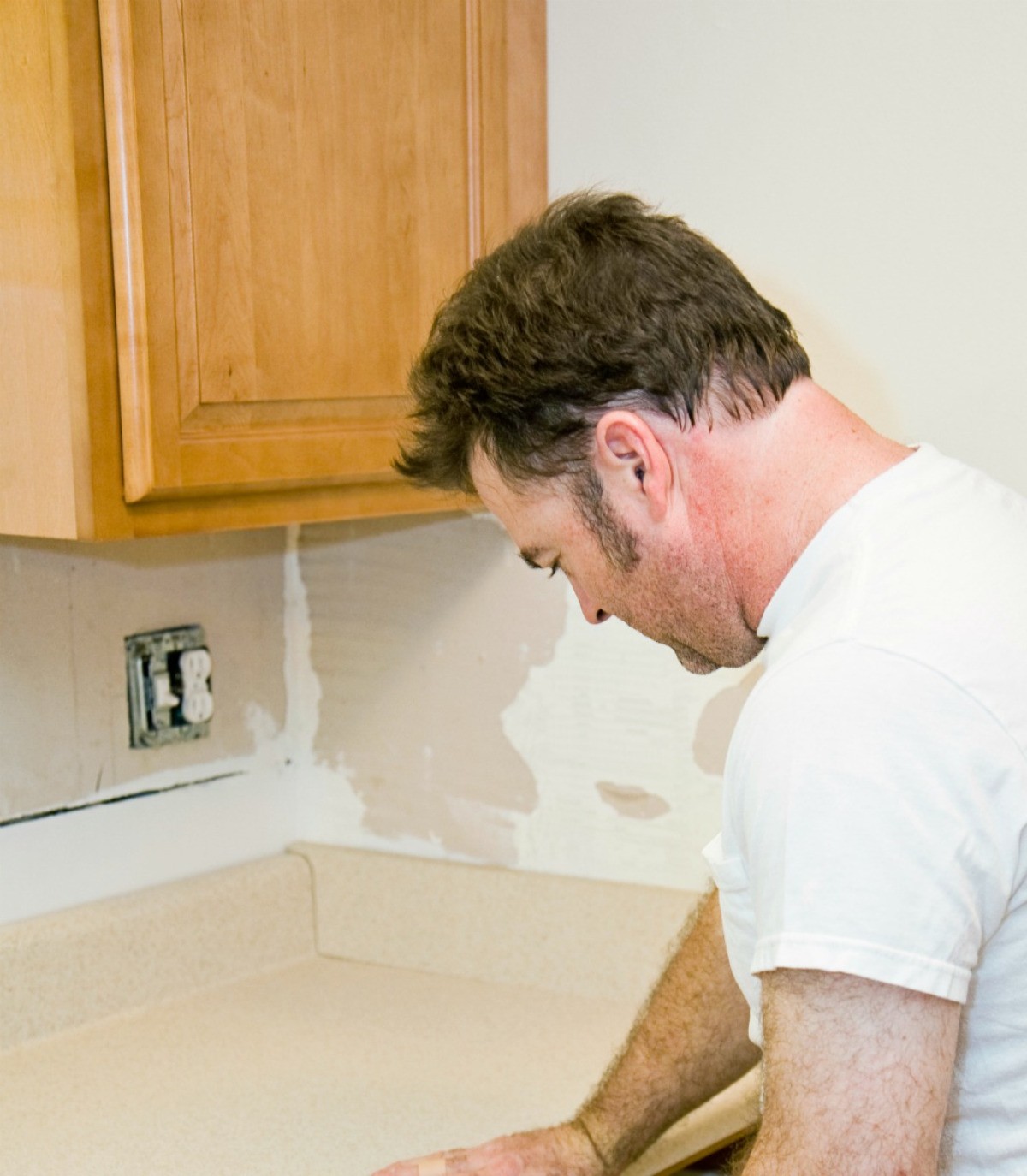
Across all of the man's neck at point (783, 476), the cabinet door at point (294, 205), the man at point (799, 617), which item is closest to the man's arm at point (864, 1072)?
the man at point (799, 617)

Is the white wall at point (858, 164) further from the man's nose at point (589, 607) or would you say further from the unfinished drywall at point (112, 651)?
the unfinished drywall at point (112, 651)

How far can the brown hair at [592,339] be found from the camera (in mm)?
944

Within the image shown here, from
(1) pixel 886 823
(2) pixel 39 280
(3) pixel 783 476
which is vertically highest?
(2) pixel 39 280

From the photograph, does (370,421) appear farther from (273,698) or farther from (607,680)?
(273,698)

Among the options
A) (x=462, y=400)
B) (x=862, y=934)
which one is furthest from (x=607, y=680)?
(x=862, y=934)

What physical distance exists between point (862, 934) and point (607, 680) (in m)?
0.88

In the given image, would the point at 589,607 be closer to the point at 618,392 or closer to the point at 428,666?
the point at 618,392

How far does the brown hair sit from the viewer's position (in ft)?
3.10

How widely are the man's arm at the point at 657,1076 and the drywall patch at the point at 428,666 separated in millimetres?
422

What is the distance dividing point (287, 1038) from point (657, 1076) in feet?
1.46

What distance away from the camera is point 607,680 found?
163 centimetres

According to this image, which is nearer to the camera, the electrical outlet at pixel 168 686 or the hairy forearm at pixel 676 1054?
the hairy forearm at pixel 676 1054

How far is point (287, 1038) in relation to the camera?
1522 mm

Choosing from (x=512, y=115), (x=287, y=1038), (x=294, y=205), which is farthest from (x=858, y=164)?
(x=287, y=1038)
